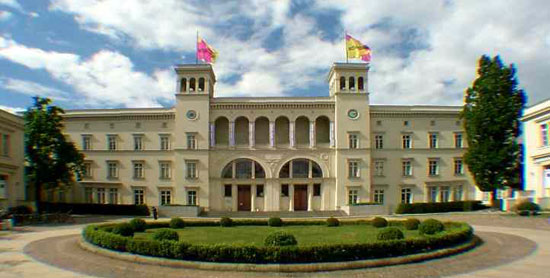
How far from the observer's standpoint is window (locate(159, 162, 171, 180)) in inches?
1911

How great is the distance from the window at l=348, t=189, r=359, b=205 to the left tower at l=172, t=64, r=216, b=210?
16.4m

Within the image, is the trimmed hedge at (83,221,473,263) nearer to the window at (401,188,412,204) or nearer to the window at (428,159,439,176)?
the window at (401,188,412,204)

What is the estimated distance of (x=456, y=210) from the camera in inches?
1763

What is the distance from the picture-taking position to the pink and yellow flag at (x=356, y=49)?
153 feet

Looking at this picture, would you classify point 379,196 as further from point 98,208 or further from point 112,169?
point 112,169

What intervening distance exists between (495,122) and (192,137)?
3160cm

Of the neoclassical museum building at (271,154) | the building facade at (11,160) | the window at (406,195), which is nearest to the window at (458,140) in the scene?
the neoclassical museum building at (271,154)

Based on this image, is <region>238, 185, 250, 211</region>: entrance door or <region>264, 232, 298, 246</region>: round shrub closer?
<region>264, 232, 298, 246</region>: round shrub

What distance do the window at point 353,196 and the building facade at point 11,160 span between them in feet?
109

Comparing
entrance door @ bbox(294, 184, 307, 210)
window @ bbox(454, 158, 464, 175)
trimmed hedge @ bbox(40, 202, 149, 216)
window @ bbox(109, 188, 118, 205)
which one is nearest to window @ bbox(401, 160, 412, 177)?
window @ bbox(454, 158, 464, 175)

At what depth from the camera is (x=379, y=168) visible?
48562 mm

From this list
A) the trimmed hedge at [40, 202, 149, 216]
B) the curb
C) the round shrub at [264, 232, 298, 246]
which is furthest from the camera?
the trimmed hedge at [40, 202, 149, 216]

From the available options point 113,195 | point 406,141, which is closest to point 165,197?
point 113,195

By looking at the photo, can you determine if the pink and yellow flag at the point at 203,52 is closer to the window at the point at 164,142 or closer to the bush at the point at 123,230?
the window at the point at 164,142
